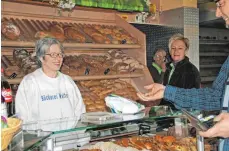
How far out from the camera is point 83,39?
346 centimetres

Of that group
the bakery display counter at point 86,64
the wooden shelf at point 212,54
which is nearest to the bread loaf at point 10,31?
the bakery display counter at point 86,64

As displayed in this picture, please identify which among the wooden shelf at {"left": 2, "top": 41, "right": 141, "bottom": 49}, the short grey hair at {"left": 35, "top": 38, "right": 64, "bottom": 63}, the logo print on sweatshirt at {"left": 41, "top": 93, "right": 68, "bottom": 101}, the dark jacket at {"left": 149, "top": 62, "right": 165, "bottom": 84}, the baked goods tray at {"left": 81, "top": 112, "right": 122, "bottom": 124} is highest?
the wooden shelf at {"left": 2, "top": 41, "right": 141, "bottom": 49}

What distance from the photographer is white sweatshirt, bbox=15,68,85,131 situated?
2.44 meters

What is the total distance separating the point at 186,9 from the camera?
4.73m

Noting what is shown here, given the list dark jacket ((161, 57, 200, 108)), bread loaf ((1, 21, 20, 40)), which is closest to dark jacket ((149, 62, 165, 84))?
dark jacket ((161, 57, 200, 108))

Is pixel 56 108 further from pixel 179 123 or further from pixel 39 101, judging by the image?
pixel 179 123

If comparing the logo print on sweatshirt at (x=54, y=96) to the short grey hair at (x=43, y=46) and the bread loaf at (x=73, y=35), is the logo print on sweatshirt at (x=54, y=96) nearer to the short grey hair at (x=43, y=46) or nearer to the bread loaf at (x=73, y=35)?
the short grey hair at (x=43, y=46)

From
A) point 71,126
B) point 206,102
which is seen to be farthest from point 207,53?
point 71,126

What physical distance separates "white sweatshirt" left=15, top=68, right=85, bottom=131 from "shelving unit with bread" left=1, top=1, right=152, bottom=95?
1.57ft

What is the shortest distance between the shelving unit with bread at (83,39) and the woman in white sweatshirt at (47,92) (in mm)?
451

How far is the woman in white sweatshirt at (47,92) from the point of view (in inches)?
96.3

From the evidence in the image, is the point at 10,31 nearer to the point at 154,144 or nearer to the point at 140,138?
the point at 140,138

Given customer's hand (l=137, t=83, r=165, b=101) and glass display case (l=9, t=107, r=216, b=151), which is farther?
customer's hand (l=137, t=83, r=165, b=101)

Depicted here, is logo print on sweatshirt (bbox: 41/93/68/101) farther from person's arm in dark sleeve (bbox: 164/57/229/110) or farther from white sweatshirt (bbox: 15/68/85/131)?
person's arm in dark sleeve (bbox: 164/57/229/110)
